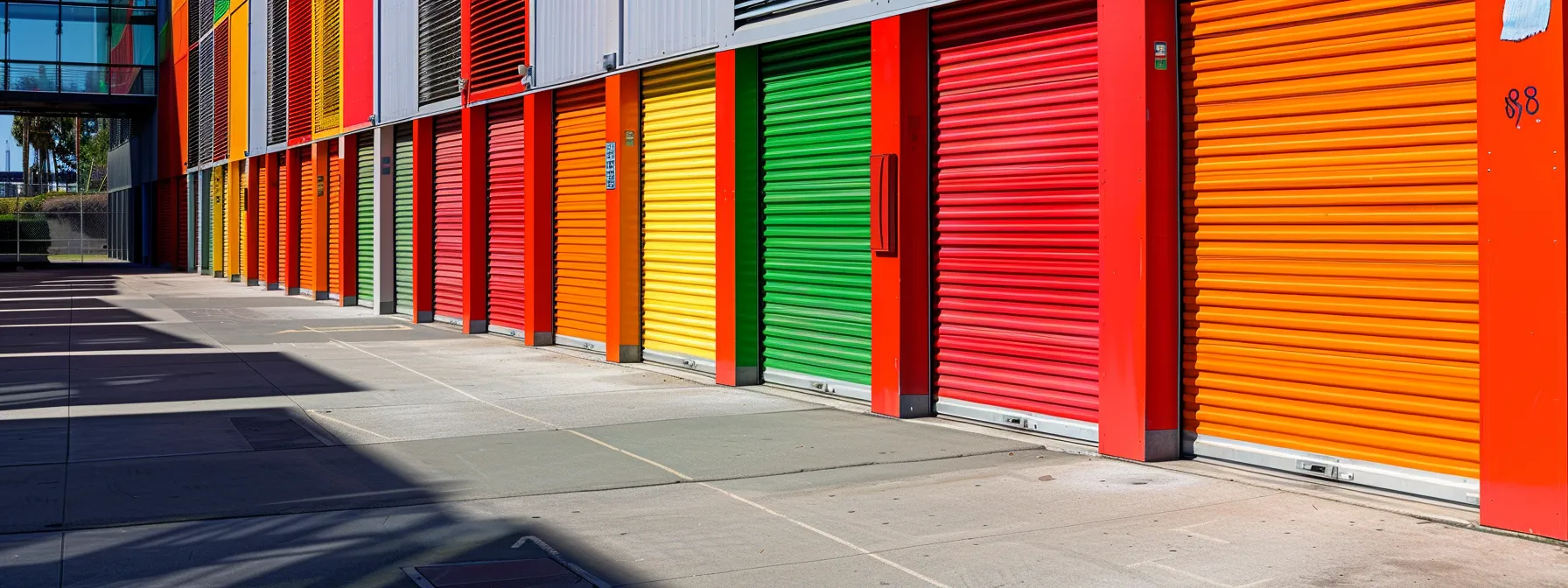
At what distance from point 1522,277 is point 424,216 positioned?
18.9 m

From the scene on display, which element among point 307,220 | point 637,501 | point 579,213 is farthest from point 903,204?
point 307,220

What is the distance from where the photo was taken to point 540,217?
18.4 meters

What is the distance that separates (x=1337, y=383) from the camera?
8.17 meters

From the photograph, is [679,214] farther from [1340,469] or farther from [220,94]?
[220,94]

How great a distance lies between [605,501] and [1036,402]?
12.3 ft

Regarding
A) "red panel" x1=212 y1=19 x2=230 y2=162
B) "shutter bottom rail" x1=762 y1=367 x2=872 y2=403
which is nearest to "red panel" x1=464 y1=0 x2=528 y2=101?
"shutter bottom rail" x1=762 y1=367 x2=872 y2=403

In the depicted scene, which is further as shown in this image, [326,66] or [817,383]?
[326,66]


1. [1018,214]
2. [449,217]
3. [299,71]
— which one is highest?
[299,71]

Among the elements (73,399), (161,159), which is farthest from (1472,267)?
(161,159)

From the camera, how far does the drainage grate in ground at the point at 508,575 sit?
6.10 meters

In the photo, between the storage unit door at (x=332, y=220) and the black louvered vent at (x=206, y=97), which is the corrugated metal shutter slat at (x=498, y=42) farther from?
the black louvered vent at (x=206, y=97)

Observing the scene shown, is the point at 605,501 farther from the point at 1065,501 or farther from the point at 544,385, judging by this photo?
the point at 544,385

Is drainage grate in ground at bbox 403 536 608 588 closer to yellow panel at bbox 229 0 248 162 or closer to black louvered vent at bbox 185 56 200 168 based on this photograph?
yellow panel at bbox 229 0 248 162

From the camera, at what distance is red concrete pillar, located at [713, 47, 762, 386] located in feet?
44.8
